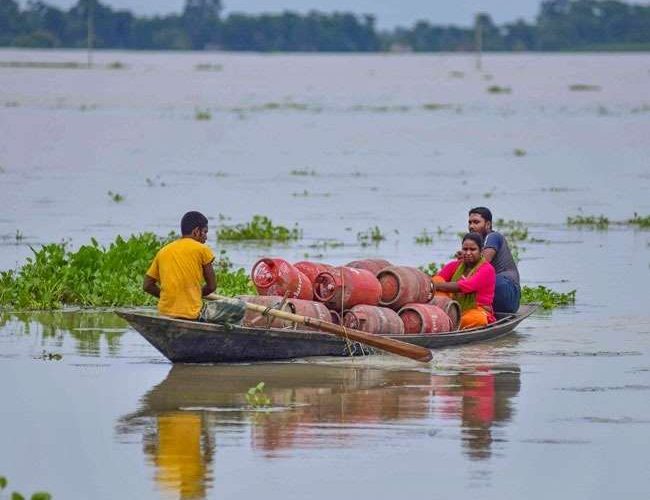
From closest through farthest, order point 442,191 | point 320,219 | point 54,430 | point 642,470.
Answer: point 642,470, point 54,430, point 320,219, point 442,191

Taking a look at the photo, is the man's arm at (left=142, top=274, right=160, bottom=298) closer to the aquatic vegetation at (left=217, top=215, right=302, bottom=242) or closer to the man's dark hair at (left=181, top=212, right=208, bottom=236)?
the man's dark hair at (left=181, top=212, right=208, bottom=236)

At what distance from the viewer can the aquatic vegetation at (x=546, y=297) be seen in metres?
18.2

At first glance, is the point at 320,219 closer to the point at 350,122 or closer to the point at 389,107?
the point at 350,122

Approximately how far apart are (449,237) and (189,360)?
11.1 metres

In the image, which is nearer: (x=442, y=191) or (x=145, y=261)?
(x=145, y=261)

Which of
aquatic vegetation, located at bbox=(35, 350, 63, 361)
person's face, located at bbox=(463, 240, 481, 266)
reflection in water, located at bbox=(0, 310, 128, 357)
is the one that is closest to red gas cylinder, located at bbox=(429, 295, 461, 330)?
person's face, located at bbox=(463, 240, 481, 266)

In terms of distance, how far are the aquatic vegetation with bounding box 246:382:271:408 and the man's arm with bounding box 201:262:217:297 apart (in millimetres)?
1102

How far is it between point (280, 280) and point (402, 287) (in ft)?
3.67

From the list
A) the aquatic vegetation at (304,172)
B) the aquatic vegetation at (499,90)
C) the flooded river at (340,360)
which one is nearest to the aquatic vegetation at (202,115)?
the flooded river at (340,360)

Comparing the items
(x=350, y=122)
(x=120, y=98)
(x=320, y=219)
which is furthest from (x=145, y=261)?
(x=120, y=98)

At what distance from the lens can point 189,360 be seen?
14188 millimetres

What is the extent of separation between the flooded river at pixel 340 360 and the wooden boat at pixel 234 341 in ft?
0.38

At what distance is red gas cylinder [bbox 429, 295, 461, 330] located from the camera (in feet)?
50.9

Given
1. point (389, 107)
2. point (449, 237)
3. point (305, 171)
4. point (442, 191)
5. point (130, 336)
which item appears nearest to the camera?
point (130, 336)
